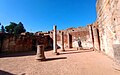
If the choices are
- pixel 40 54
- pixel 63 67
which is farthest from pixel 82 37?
pixel 63 67

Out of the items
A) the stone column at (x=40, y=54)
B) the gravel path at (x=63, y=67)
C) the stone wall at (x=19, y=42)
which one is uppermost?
the stone wall at (x=19, y=42)

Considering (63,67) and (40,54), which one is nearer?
(63,67)

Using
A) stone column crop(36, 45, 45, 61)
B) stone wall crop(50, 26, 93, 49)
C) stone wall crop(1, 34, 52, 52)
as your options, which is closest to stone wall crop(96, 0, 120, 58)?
stone column crop(36, 45, 45, 61)

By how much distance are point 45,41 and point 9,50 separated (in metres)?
9.21

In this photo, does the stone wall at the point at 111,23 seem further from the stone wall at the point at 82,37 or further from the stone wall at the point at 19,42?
the stone wall at the point at 19,42

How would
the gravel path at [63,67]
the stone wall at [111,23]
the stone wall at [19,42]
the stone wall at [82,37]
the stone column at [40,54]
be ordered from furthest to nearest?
the stone wall at [82,37], the stone wall at [19,42], the stone column at [40,54], the stone wall at [111,23], the gravel path at [63,67]

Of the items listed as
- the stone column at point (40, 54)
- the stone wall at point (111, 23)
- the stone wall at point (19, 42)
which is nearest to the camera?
the stone wall at point (111, 23)

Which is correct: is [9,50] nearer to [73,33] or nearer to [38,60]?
[38,60]

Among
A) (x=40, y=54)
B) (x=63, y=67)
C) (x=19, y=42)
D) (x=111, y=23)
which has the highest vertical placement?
(x=111, y=23)

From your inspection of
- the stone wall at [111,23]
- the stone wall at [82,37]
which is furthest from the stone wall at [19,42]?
the stone wall at [111,23]

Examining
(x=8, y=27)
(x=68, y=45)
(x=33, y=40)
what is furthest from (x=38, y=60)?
(x=8, y=27)

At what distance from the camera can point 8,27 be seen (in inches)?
1593

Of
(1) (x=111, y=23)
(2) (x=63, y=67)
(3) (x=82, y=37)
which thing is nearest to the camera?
(2) (x=63, y=67)

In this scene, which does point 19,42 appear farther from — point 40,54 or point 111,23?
point 111,23
